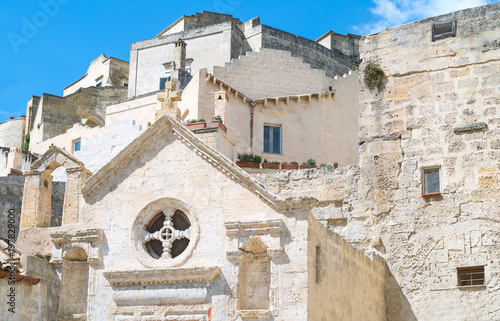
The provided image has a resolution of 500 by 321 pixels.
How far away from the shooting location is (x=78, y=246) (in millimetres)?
18781

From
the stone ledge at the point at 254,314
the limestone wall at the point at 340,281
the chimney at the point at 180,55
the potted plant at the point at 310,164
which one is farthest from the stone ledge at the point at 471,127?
the chimney at the point at 180,55

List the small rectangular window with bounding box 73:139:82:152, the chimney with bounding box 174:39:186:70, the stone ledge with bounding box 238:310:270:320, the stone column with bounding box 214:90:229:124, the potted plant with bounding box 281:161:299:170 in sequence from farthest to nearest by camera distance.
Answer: the small rectangular window with bounding box 73:139:82:152 → the chimney with bounding box 174:39:186:70 → the stone column with bounding box 214:90:229:124 → the potted plant with bounding box 281:161:299:170 → the stone ledge with bounding box 238:310:270:320

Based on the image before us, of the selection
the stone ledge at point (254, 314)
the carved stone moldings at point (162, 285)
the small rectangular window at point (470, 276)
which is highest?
the small rectangular window at point (470, 276)

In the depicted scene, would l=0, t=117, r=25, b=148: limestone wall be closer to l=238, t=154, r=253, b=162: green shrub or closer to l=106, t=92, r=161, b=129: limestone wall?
l=106, t=92, r=161, b=129: limestone wall

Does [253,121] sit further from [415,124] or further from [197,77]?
[415,124]

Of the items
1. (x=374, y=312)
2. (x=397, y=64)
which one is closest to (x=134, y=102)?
(x=397, y=64)

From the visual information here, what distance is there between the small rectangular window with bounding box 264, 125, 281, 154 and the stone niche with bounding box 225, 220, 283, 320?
17156mm

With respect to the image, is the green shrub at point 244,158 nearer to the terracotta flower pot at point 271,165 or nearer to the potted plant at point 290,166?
the terracotta flower pot at point 271,165

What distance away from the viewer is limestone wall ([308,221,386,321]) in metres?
17.1

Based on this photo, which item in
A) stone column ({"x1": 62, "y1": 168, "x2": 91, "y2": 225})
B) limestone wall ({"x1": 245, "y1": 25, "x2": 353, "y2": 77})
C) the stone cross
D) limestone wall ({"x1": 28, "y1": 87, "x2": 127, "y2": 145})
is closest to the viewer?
the stone cross

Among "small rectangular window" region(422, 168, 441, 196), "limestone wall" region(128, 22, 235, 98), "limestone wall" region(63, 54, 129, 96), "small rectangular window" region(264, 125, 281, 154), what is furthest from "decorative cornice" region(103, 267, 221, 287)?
"limestone wall" region(63, 54, 129, 96)

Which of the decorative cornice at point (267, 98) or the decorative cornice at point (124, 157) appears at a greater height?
the decorative cornice at point (267, 98)

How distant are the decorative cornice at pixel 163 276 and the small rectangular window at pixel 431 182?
6208 mm

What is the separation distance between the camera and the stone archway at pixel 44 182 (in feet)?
75.5
